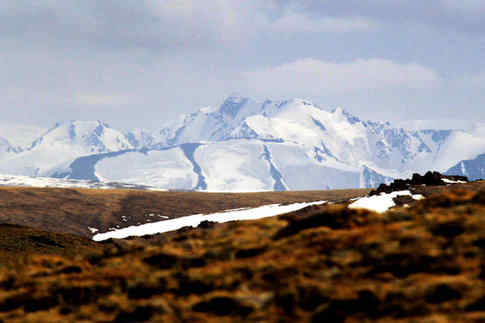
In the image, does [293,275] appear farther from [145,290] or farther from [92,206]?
[92,206]

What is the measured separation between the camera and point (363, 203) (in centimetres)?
7650

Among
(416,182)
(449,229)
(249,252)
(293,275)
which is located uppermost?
(416,182)

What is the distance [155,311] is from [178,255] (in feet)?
14.1

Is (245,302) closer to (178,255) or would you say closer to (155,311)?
(155,311)

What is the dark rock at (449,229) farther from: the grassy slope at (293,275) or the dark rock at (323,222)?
the dark rock at (323,222)

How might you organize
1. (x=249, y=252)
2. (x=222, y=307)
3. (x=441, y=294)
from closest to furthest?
1. (x=441, y=294)
2. (x=222, y=307)
3. (x=249, y=252)

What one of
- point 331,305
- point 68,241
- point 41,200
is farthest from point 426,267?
point 41,200

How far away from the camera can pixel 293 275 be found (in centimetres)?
1778

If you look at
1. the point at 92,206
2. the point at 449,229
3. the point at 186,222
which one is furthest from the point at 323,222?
the point at 92,206

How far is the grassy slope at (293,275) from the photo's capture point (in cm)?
1551

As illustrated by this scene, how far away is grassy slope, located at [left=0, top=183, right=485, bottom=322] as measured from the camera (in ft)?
50.9

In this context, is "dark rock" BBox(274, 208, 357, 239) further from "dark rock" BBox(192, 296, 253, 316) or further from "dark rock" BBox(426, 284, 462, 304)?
"dark rock" BBox(426, 284, 462, 304)

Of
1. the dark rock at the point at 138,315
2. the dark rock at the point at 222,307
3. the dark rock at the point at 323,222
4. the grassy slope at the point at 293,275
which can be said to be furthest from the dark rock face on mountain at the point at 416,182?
the dark rock at the point at 138,315

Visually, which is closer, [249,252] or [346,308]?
[346,308]
